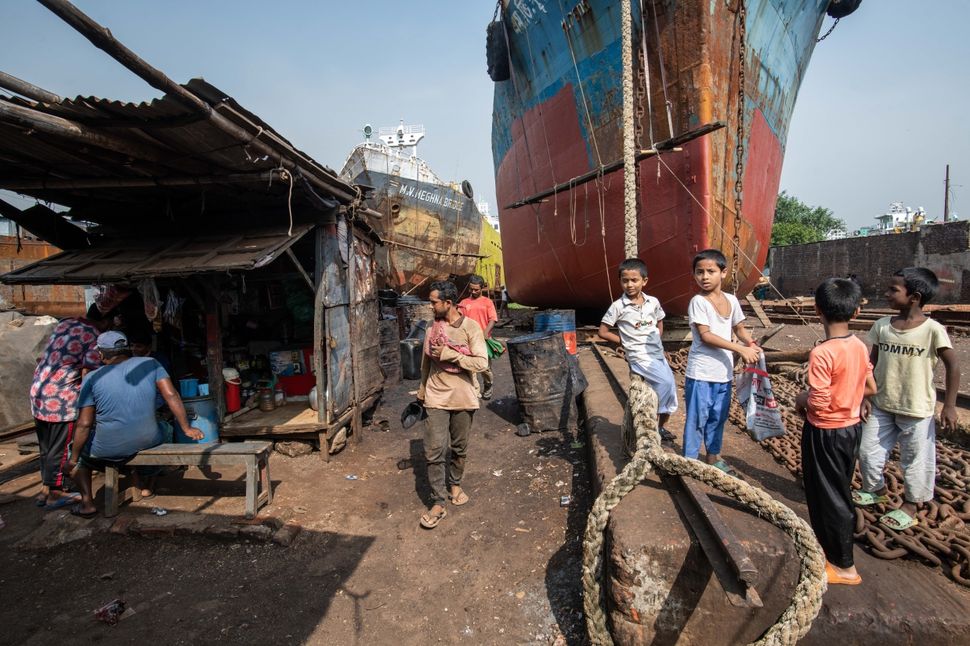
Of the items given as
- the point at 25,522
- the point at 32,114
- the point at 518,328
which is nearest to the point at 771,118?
the point at 518,328

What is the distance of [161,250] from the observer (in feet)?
15.7

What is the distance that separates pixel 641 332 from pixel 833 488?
1.46 metres

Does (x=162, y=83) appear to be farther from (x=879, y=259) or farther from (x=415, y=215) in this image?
(x=879, y=259)

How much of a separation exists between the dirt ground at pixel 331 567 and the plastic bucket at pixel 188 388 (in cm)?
89

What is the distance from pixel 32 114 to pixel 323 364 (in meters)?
3.03

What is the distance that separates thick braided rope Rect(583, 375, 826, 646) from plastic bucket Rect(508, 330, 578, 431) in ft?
7.96

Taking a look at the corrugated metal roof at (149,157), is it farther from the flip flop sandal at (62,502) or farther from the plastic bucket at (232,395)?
the flip flop sandal at (62,502)

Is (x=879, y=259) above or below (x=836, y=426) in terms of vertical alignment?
above

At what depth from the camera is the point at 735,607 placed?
1.84 meters

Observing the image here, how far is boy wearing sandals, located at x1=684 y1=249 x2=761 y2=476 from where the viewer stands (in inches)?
115

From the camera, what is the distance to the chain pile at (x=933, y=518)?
7.42 feet

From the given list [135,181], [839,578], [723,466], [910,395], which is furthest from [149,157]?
[910,395]

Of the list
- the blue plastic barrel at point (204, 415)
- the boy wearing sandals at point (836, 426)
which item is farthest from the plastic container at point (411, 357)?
the boy wearing sandals at point (836, 426)

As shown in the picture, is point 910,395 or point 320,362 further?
point 320,362
